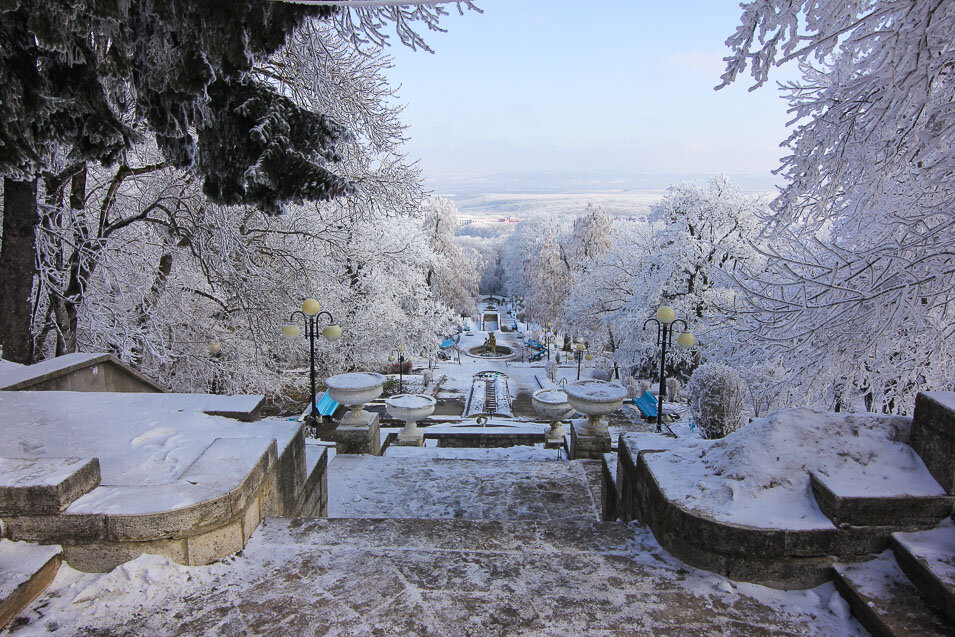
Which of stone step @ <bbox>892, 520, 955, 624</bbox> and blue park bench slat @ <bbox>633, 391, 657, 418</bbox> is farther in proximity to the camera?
blue park bench slat @ <bbox>633, 391, 657, 418</bbox>

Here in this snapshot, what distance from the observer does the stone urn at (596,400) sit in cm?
695

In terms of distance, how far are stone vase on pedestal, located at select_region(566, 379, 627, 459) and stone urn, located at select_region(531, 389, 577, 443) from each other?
41.0 inches

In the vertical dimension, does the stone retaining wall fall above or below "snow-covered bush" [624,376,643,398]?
above

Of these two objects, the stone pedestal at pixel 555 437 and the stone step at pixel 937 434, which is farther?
the stone pedestal at pixel 555 437

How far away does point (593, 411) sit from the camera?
705 cm

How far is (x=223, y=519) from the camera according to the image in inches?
126

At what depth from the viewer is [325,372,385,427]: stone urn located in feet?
23.6

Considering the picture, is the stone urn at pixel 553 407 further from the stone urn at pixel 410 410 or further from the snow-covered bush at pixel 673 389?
the snow-covered bush at pixel 673 389

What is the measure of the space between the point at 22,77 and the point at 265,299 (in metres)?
5.86

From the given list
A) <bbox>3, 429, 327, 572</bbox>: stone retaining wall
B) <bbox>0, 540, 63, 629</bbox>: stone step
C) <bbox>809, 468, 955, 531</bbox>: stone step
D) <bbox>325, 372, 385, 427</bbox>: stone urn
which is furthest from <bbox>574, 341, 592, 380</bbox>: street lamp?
<bbox>0, 540, 63, 629</bbox>: stone step

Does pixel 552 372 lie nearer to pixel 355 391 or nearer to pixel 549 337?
pixel 549 337

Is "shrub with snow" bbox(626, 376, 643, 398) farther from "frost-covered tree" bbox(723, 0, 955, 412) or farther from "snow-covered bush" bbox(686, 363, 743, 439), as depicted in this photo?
"frost-covered tree" bbox(723, 0, 955, 412)

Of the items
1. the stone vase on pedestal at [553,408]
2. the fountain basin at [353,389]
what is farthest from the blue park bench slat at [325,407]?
the stone vase on pedestal at [553,408]

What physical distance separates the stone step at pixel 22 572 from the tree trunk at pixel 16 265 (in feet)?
18.1
